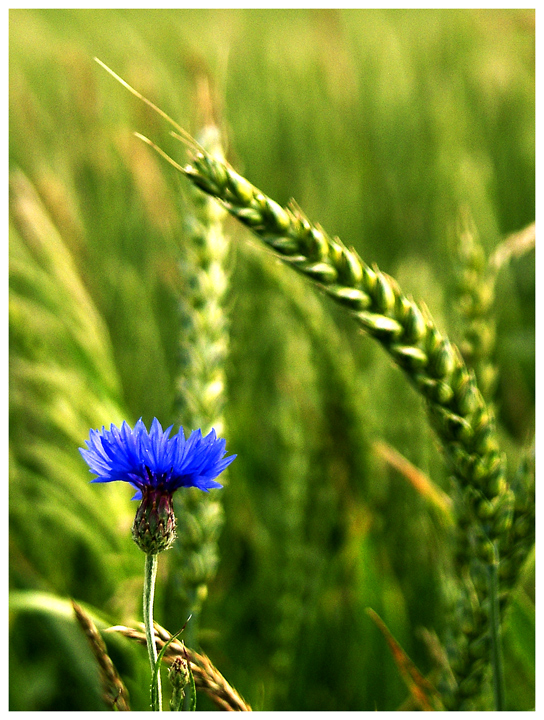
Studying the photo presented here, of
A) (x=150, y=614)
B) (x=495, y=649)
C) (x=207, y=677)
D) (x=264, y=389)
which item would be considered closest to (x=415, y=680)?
(x=495, y=649)

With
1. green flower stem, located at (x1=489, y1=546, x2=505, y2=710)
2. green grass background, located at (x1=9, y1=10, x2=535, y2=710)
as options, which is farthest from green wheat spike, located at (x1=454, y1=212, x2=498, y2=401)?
green flower stem, located at (x1=489, y1=546, x2=505, y2=710)

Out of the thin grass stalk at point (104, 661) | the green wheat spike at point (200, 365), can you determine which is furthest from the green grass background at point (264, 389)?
the thin grass stalk at point (104, 661)

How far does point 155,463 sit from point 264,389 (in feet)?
4.16

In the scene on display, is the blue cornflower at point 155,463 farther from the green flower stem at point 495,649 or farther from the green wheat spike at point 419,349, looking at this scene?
the green flower stem at point 495,649

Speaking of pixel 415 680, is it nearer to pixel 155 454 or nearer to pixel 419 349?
pixel 419 349

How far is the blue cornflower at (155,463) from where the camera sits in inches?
16.6

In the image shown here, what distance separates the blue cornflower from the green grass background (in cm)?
23

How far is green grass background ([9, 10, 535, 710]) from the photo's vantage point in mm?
1087

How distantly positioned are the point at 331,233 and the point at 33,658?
1.50m

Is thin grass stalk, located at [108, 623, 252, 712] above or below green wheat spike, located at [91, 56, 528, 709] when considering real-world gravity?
below

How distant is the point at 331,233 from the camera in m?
2.21

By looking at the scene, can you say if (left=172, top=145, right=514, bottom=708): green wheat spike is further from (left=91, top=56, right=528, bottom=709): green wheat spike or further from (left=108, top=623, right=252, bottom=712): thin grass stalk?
(left=108, top=623, right=252, bottom=712): thin grass stalk
